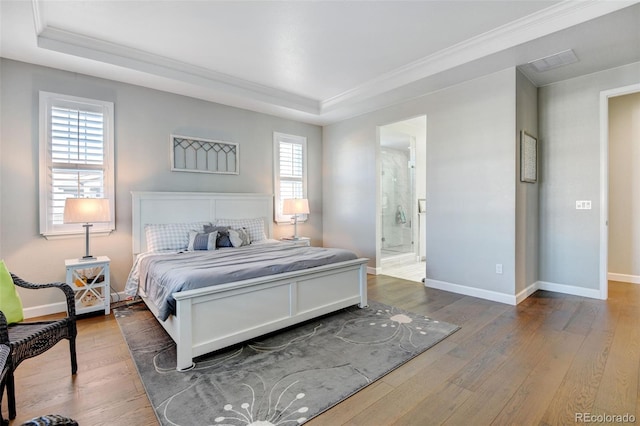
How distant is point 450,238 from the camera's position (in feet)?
13.7

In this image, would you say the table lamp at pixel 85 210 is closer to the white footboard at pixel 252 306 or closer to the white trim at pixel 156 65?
the white footboard at pixel 252 306

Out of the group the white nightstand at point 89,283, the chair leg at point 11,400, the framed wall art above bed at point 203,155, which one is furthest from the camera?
the framed wall art above bed at point 203,155

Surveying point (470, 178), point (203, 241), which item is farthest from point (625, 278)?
point (203, 241)

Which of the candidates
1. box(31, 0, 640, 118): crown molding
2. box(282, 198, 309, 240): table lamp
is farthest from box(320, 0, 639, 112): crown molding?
box(282, 198, 309, 240): table lamp

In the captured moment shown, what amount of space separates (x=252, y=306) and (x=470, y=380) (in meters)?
1.71

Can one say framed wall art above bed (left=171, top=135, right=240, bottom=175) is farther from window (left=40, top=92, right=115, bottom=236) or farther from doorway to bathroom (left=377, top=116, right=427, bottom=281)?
doorway to bathroom (left=377, top=116, right=427, bottom=281)

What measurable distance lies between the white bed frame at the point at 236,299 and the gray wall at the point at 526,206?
1964mm

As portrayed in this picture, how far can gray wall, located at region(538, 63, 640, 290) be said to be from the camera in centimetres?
378

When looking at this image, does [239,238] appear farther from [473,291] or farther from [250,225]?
[473,291]

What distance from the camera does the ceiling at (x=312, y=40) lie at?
8.79 ft

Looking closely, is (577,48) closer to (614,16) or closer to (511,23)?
(614,16)

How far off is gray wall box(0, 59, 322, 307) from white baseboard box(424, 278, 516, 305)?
106 inches

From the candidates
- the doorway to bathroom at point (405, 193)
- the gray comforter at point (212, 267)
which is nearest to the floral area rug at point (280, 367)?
the gray comforter at point (212, 267)

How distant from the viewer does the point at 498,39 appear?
3.12 metres
